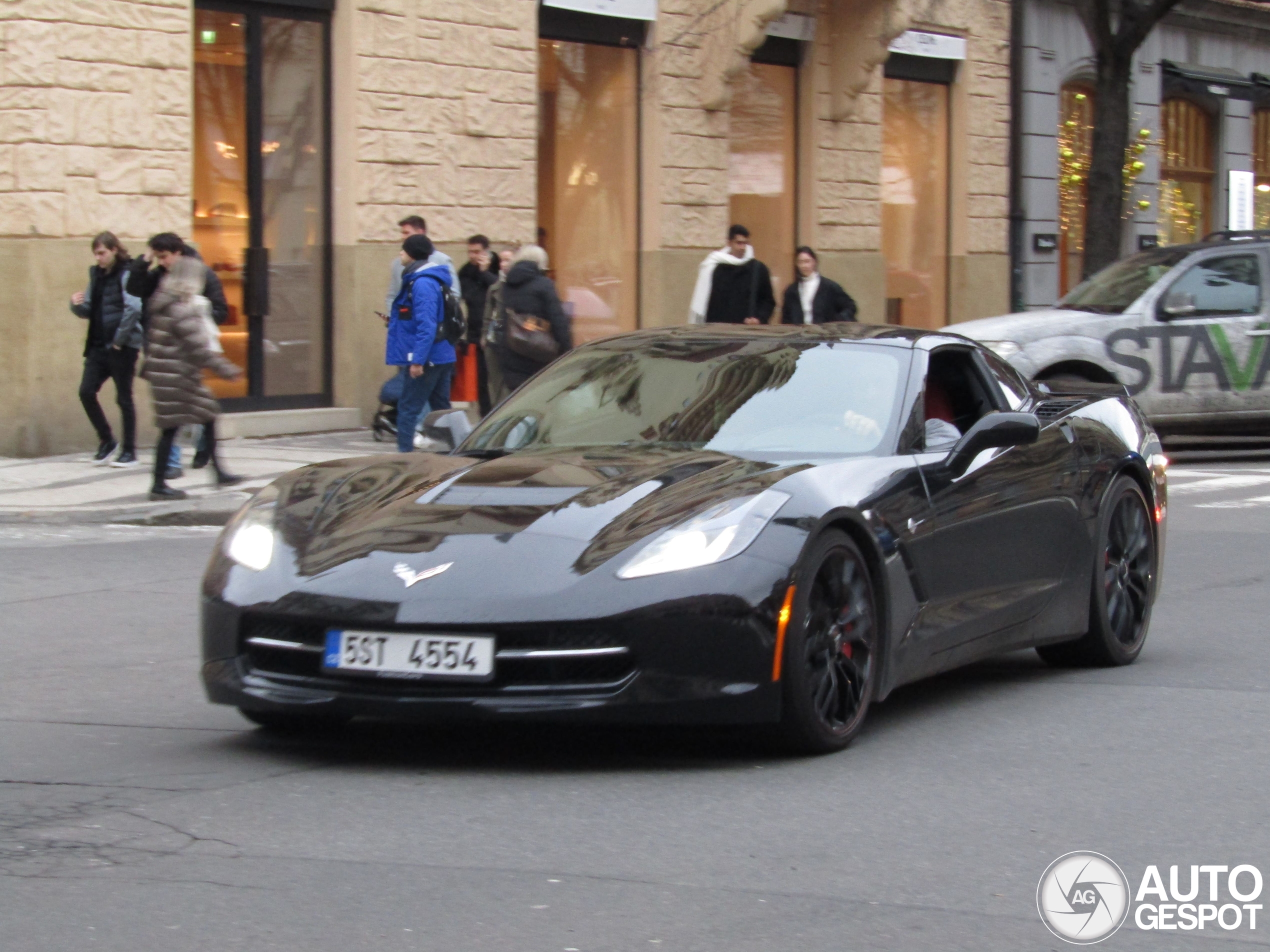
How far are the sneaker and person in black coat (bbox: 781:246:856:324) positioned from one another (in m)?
5.94

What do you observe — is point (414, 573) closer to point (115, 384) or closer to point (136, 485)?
point (136, 485)

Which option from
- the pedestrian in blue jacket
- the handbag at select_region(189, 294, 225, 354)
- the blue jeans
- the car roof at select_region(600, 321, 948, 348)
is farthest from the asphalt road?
the blue jeans

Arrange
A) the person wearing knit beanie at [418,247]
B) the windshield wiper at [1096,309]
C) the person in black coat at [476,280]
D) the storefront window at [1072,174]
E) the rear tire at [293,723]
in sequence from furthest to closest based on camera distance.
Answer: the storefront window at [1072,174], the person in black coat at [476,280], the windshield wiper at [1096,309], the person wearing knit beanie at [418,247], the rear tire at [293,723]

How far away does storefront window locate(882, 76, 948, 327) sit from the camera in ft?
84.7

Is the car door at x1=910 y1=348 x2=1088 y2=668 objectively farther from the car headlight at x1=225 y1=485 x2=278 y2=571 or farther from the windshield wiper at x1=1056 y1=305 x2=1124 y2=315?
the windshield wiper at x1=1056 y1=305 x2=1124 y2=315

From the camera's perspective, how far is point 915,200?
26.5m

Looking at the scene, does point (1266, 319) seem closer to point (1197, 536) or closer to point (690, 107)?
point (1197, 536)

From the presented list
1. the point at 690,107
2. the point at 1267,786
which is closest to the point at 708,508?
the point at 1267,786

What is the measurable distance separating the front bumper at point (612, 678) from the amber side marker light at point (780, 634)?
0.06 ft

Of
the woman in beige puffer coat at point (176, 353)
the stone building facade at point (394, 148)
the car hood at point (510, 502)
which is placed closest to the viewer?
the car hood at point (510, 502)

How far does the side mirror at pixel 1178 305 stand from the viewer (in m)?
17.0

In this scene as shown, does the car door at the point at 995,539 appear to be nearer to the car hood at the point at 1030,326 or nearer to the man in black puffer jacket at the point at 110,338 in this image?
the car hood at the point at 1030,326

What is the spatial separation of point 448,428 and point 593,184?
1491 centimetres

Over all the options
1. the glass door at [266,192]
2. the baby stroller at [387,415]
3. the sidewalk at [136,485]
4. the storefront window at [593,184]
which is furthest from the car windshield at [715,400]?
the storefront window at [593,184]
